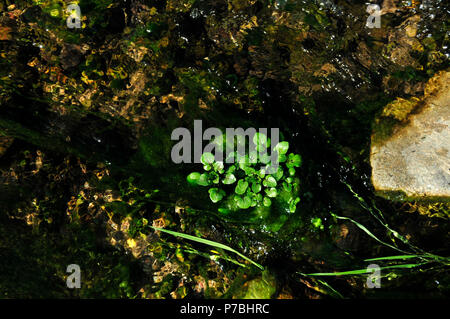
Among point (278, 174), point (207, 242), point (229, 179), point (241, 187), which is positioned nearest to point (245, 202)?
point (241, 187)

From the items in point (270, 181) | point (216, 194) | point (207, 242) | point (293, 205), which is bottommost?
point (207, 242)

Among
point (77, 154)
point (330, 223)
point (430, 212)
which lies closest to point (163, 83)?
point (77, 154)

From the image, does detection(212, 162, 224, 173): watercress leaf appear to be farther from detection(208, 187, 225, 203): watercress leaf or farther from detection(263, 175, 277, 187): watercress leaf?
detection(263, 175, 277, 187): watercress leaf

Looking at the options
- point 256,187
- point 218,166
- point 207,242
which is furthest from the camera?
point 207,242

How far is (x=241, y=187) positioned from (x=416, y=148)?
6.97ft

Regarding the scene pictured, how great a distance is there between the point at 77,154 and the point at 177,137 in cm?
135

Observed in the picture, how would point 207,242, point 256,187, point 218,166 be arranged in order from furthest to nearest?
point 207,242 < point 218,166 < point 256,187

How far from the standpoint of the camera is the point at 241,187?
2.91 meters

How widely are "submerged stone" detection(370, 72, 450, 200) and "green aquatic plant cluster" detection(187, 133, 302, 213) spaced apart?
1.16 meters

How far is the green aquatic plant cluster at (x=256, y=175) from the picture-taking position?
291 cm

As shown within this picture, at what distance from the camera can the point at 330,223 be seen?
3287 millimetres

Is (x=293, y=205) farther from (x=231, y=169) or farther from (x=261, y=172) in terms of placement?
(x=231, y=169)

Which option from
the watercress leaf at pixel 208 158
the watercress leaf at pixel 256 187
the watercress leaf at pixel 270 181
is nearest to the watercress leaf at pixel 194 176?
the watercress leaf at pixel 208 158
